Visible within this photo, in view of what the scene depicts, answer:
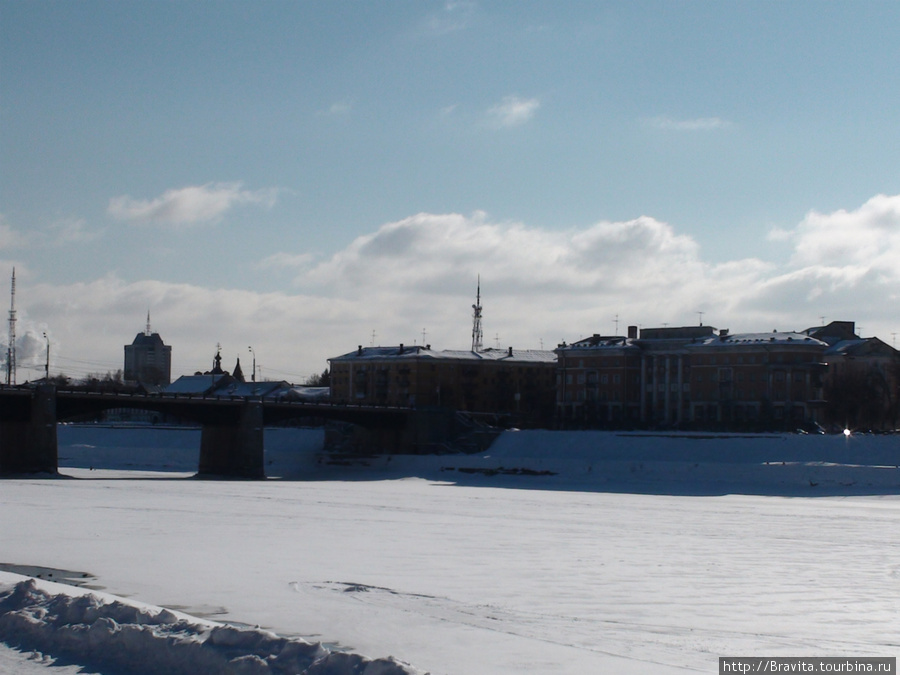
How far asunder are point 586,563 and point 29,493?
3456cm

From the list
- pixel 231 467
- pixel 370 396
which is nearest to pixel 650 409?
pixel 370 396

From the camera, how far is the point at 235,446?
282ft

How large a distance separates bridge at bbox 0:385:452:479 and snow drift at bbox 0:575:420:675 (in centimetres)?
6335

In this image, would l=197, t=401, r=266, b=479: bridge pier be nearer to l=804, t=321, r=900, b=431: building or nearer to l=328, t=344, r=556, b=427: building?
l=328, t=344, r=556, b=427: building

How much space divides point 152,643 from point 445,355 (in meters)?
134

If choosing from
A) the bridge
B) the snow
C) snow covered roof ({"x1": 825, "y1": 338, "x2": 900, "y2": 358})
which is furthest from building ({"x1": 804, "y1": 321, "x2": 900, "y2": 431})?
the snow

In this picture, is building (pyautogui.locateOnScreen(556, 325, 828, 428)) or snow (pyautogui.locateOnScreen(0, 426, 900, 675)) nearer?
snow (pyautogui.locateOnScreen(0, 426, 900, 675))

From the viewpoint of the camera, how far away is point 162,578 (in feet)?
66.6

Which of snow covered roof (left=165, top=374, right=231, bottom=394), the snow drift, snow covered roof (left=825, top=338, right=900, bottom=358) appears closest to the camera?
the snow drift

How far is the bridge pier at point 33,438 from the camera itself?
74000mm

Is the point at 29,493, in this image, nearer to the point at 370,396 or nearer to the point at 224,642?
the point at 224,642

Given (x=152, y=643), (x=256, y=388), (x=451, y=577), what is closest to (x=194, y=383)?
(x=256, y=388)

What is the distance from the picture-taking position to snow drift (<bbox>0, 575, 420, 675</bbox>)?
1180 cm

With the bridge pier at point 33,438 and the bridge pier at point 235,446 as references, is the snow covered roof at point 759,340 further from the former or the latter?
the bridge pier at point 33,438
